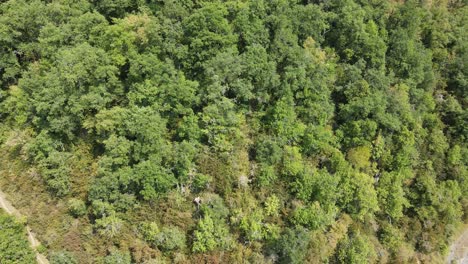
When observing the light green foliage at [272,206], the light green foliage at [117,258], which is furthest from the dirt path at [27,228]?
the light green foliage at [272,206]

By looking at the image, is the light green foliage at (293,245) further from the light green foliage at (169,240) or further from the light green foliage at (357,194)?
the light green foliage at (169,240)

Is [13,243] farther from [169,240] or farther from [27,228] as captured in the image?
[169,240]

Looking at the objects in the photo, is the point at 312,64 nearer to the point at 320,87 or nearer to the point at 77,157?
the point at 320,87

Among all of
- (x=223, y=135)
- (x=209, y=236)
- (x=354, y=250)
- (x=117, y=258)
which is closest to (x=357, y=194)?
(x=354, y=250)

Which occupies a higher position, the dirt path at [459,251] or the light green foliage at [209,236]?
the light green foliage at [209,236]

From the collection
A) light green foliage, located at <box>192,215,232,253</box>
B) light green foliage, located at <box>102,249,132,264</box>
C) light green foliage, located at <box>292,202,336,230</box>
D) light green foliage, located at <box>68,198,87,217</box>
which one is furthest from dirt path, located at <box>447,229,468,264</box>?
light green foliage, located at <box>68,198,87,217</box>
